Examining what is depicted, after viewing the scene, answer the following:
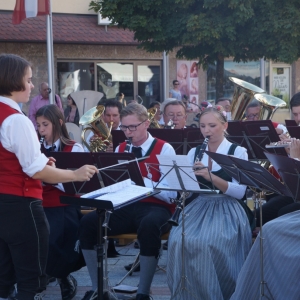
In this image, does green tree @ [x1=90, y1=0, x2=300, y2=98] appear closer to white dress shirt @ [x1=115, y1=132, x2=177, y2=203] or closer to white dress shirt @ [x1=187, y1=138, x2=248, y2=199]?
white dress shirt @ [x1=115, y1=132, x2=177, y2=203]

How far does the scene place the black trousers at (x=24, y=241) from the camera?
12.2 feet

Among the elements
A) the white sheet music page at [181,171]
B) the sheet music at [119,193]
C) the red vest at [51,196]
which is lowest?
the red vest at [51,196]

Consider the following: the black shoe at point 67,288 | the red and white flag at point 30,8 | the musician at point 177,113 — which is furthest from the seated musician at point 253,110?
the red and white flag at point 30,8

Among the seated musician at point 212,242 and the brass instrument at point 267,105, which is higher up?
the brass instrument at point 267,105

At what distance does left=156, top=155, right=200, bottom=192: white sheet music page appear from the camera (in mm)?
4188

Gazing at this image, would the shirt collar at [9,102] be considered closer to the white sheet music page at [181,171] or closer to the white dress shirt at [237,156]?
the white sheet music page at [181,171]

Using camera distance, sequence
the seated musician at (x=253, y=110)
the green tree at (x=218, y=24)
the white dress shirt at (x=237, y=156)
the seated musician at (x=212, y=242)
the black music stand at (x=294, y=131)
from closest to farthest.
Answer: the seated musician at (x=212, y=242), the white dress shirt at (x=237, y=156), the black music stand at (x=294, y=131), the seated musician at (x=253, y=110), the green tree at (x=218, y=24)

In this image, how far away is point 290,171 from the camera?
12.5 feet

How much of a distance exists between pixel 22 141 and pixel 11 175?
0.76 feet

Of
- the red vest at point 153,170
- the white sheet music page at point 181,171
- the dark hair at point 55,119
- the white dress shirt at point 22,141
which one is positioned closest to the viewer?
the white dress shirt at point 22,141

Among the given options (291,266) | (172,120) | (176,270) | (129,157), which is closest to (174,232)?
(176,270)

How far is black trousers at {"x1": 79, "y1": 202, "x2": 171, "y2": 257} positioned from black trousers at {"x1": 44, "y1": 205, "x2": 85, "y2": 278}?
18 cm

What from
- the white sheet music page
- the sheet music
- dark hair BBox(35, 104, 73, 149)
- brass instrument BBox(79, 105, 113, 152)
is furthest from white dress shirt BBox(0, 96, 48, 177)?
brass instrument BBox(79, 105, 113, 152)

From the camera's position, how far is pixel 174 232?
4539 millimetres
